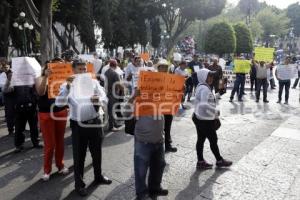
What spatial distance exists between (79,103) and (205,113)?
2003 millimetres

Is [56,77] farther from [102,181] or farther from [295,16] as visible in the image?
[295,16]

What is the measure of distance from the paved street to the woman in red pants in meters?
0.41

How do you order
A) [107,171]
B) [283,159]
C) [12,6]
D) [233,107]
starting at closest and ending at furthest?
[107,171], [283,159], [233,107], [12,6]

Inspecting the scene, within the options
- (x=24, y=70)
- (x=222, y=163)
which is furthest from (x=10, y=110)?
(x=222, y=163)

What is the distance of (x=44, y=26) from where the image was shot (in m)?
14.1

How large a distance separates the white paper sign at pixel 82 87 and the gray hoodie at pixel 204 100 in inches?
68.2

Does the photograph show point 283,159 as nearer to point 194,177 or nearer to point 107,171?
point 194,177

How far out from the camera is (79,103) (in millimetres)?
4906

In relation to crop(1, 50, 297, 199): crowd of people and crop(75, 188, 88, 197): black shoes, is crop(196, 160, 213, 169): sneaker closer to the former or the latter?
crop(1, 50, 297, 199): crowd of people

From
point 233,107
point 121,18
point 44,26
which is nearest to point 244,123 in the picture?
point 233,107

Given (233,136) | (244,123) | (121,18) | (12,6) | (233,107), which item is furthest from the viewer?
(121,18)

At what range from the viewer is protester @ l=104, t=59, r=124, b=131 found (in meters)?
8.59

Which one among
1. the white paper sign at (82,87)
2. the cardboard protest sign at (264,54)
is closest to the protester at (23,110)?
the white paper sign at (82,87)

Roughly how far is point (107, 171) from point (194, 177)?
54.1 inches
